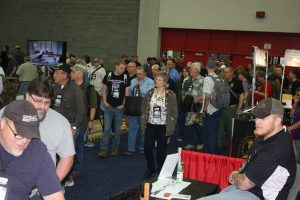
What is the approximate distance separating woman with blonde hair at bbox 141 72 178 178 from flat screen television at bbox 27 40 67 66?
310 inches

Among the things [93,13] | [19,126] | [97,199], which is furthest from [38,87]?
[93,13]

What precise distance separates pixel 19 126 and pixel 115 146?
5.39 meters

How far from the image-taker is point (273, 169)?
3.41m

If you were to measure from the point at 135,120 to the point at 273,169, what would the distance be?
440 centimetres

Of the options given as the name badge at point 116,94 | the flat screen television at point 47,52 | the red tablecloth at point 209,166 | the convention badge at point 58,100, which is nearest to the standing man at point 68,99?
the convention badge at point 58,100

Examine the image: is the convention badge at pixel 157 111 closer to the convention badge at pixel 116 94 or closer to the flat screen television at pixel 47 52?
the convention badge at pixel 116 94

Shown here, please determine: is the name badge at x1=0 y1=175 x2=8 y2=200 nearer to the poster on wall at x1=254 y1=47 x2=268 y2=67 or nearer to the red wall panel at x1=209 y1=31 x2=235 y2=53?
the poster on wall at x1=254 y1=47 x2=268 y2=67

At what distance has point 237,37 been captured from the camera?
15.1 metres

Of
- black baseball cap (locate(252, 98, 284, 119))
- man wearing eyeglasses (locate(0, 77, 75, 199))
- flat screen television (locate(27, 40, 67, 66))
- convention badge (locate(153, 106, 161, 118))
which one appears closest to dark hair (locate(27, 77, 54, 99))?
man wearing eyeglasses (locate(0, 77, 75, 199))

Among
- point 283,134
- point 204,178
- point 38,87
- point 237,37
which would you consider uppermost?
point 237,37

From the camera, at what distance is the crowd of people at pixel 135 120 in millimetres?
2252

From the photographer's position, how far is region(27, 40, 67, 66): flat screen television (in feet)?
44.5

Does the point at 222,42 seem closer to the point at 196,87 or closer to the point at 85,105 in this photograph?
the point at 196,87

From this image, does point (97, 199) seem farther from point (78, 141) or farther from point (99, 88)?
point (99, 88)
